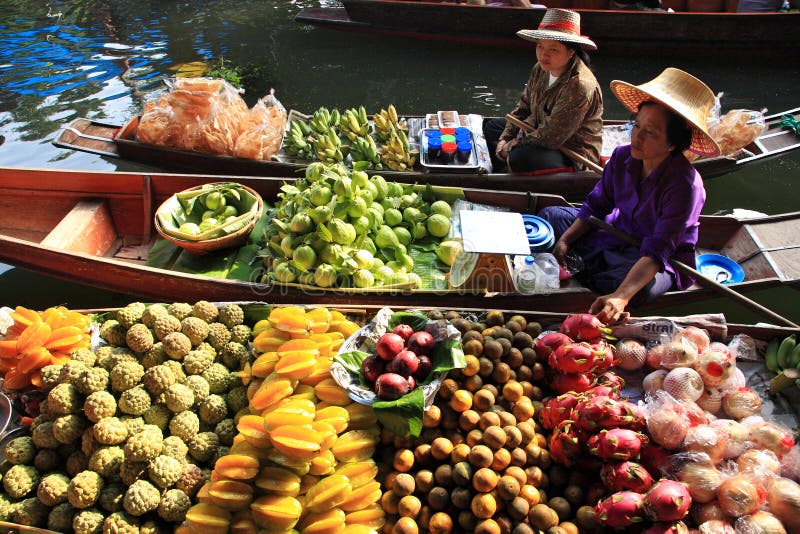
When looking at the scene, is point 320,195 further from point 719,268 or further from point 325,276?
point 719,268

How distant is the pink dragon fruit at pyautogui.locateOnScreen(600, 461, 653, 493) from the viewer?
186 cm

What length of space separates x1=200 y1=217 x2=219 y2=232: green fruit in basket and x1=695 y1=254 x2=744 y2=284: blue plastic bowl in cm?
357

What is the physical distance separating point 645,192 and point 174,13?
11091 mm

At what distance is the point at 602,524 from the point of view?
6.17ft

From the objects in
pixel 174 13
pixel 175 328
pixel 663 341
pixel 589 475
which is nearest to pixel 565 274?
pixel 663 341

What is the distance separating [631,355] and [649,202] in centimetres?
107

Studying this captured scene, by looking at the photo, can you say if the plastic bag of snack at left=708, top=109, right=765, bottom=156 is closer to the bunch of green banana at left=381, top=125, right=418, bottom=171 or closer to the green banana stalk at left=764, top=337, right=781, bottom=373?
the green banana stalk at left=764, top=337, right=781, bottom=373

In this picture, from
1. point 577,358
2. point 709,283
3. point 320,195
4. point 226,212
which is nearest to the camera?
point 577,358

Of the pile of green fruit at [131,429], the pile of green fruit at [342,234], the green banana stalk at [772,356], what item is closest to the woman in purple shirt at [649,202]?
the green banana stalk at [772,356]

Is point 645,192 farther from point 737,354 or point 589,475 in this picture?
point 589,475

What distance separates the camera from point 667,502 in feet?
5.68

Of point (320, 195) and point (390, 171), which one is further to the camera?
point (390, 171)

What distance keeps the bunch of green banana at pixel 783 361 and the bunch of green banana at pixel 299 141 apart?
386 centimetres

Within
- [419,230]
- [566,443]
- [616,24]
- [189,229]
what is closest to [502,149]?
[419,230]
